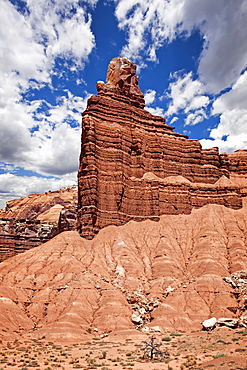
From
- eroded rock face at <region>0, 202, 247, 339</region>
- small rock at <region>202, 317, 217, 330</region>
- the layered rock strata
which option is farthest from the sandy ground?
the layered rock strata

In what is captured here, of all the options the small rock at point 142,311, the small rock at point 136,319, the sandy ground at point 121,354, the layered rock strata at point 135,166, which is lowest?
the sandy ground at point 121,354

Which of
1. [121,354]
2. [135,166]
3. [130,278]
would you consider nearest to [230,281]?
[130,278]

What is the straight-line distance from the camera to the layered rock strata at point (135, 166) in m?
58.1

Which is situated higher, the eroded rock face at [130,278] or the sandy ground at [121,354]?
the eroded rock face at [130,278]

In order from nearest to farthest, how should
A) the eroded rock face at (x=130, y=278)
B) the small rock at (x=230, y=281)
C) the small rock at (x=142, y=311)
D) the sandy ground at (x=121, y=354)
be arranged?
the sandy ground at (x=121, y=354) < the eroded rock face at (x=130, y=278) < the small rock at (x=142, y=311) < the small rock at (x=230, y=281)

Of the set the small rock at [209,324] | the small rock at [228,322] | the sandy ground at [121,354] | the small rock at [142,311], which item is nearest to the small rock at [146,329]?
the sandy ground at [121,354]

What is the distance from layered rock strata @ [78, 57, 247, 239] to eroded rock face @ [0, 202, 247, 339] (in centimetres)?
348

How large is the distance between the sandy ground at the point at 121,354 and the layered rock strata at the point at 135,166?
24.7m

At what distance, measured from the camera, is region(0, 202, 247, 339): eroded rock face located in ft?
126

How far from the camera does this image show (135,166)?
212ft

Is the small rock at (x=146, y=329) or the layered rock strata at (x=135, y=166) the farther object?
the layered rock strata at (x=135, y=166)

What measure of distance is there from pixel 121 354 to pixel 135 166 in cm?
4242

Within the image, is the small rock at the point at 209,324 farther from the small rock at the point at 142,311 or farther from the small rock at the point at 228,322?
the small rock at the point at 142,311

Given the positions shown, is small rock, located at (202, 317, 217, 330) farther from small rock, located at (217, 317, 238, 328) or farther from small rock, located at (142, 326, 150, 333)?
small rock, located at (142, 326, 150, 333)
